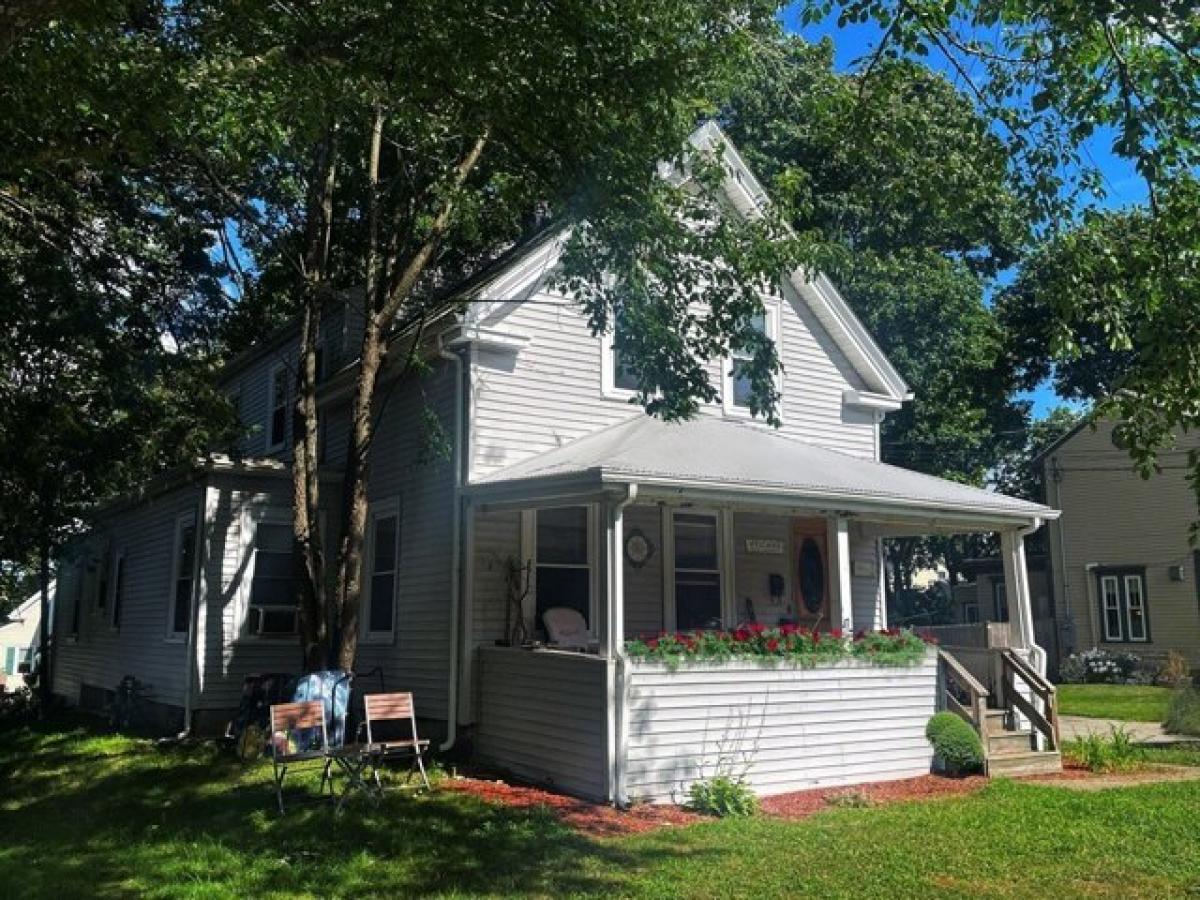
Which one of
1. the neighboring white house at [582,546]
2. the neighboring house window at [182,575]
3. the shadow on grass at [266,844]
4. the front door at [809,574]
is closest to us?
the shadow on grass at [266,844]

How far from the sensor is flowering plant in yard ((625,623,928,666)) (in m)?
9.91

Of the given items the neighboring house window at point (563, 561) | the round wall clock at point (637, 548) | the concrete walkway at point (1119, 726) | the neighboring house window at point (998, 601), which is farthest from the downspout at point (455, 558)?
the neighboring house window at point (998, 601)

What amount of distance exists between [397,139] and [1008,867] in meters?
10.6

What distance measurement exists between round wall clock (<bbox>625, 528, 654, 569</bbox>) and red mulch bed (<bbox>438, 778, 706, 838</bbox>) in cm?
388

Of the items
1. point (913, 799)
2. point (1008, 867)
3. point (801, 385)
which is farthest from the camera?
point (801, 385)

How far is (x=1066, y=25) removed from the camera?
212 inches

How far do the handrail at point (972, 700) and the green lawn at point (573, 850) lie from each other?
39.4 inches

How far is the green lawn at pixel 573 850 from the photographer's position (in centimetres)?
679

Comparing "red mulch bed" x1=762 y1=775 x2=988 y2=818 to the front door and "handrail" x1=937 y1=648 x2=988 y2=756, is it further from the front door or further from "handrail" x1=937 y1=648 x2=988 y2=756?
the front door

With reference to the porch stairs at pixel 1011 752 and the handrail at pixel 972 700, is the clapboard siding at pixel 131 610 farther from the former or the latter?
the porch stairs at pixel 1011 752

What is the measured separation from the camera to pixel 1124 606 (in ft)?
87.0

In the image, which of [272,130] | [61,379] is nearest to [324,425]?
[61,379]

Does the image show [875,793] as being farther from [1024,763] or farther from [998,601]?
[998,601]

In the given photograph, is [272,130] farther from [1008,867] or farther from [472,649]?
[1008,867]
